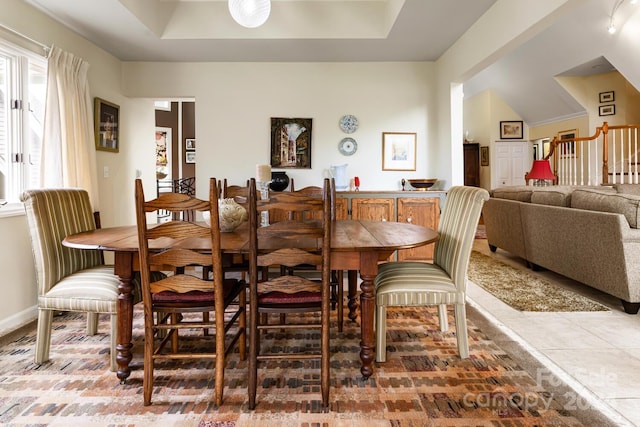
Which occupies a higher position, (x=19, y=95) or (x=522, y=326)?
(x=19, y=95)

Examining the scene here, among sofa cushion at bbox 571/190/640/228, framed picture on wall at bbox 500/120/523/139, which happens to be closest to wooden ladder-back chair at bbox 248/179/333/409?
sofa cushion at bbox 571/190/640/228

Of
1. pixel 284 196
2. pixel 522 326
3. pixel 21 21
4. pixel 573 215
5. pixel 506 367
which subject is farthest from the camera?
pixel 573 215

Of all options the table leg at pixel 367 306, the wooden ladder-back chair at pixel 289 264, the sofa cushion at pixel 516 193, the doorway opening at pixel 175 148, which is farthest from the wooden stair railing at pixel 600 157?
the doorway opening at pixel 175 148

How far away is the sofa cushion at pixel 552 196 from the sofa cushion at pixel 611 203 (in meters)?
0.10

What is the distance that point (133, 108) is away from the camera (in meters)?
4.93

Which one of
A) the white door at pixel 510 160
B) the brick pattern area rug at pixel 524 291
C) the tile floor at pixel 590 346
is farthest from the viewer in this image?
A: the white door at pixel 510 160

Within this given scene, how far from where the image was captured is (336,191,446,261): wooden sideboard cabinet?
4461 millimetres

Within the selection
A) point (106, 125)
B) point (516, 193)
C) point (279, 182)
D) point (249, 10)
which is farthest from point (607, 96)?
point (106, 125)

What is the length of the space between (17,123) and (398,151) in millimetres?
3875

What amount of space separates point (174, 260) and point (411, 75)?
4082mm

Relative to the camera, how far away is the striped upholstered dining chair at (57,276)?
6.95 feet

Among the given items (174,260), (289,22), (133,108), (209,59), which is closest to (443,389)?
(174,260)

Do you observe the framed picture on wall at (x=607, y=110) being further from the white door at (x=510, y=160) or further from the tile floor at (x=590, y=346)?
the tile floor at (x=590, y=346)

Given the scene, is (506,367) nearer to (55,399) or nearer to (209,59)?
(55,399)
